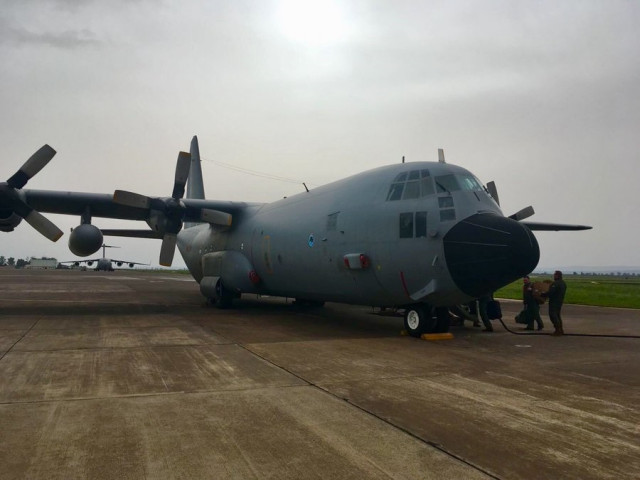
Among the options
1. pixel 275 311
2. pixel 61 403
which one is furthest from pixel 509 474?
pixel 275 311

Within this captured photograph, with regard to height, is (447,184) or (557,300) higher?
(447,184)

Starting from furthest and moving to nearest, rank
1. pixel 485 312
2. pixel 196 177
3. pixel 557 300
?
pixel 196 177
pixel 485 312
pixel 557 300

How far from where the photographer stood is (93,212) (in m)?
19.8

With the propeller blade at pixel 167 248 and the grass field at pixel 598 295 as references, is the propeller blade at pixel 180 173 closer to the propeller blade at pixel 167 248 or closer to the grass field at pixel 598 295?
the propeller blade at pixel 167 248

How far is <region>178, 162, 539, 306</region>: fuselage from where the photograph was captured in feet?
33.5

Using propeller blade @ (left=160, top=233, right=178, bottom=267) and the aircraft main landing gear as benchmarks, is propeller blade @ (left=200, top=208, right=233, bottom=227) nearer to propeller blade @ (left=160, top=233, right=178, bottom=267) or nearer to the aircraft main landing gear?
propeller blade @ (left=160, top=233, right=178, bottom=267)

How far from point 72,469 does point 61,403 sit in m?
2.14

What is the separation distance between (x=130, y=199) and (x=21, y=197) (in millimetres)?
3595

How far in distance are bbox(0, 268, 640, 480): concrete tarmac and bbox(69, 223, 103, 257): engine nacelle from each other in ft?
20.5

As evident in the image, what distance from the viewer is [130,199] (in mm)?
17188

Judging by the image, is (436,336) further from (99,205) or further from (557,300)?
(99,205)

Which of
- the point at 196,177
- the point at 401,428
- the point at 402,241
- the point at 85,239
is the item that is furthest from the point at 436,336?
the point at 196,177

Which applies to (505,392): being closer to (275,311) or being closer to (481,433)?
(481,433)

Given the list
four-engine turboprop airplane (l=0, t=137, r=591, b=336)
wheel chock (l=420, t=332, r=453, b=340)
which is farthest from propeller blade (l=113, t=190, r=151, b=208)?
wheel chock (l=420, t=332, r=453, b=340)
